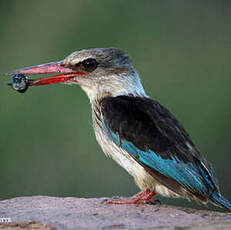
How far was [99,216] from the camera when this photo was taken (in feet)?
15.7

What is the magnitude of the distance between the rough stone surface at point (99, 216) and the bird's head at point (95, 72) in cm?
118

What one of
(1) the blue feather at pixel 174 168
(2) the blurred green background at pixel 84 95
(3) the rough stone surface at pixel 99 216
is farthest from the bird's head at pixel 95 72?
(2) the blurred green background at pixel 84 95

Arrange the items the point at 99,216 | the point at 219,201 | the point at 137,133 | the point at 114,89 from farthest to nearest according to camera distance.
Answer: the point at 114,89, the point at 137,133, the point at 219,201, the point at 99,216

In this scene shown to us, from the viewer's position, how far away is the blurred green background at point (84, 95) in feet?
30.3

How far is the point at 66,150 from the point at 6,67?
1.97 meters

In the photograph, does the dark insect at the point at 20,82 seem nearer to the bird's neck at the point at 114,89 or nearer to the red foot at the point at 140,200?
the bird's neck at the point at 114,89

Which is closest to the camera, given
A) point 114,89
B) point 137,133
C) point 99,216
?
point 99,216

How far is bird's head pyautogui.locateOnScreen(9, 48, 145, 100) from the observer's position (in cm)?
609

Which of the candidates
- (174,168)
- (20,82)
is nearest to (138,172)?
(174,168)

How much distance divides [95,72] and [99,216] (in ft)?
5.82

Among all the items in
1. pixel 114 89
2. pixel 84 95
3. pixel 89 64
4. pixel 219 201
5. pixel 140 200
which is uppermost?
pixel 89 64

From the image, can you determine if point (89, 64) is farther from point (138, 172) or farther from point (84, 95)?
point (84, 95)

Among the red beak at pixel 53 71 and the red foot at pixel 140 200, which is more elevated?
the red beak at pixel 53 71

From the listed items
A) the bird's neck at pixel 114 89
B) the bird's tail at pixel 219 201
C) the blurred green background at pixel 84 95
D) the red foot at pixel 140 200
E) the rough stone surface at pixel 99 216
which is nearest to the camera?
the rough stone surface at pixel 99 216
